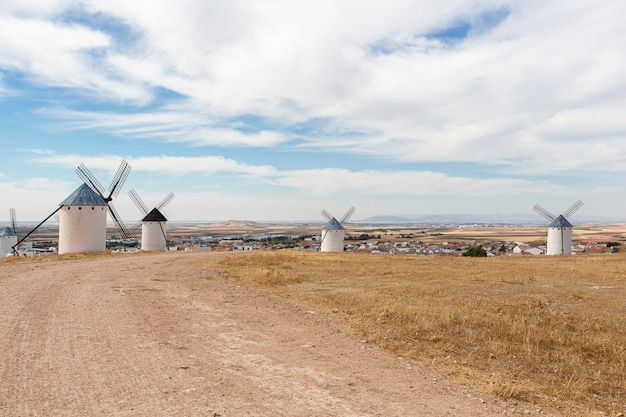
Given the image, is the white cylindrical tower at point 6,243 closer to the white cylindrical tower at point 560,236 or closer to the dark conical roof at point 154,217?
the dark conical roof at point 154,217

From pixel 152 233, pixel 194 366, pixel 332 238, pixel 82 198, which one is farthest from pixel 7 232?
pixel 194 366

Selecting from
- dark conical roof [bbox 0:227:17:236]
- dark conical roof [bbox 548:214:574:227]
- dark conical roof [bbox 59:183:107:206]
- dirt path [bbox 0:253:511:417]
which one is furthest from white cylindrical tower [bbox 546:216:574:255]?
dark conical roof [bbox 0:227:17:236]

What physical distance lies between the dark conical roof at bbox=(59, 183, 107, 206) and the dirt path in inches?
962

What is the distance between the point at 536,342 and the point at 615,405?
3.11m

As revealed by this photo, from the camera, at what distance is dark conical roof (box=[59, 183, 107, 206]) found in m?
35.2

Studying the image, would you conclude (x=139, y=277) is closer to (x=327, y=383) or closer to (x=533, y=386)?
(x=327, y=383)

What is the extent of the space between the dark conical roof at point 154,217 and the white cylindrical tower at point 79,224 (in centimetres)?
1135

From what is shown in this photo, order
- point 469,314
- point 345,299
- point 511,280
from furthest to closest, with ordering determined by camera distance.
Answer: point 511,280 < point 345,299 < point 469,314

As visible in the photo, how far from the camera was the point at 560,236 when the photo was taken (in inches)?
2355

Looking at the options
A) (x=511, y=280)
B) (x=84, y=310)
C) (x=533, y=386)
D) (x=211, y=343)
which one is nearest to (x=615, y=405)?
(x=533, y=386)

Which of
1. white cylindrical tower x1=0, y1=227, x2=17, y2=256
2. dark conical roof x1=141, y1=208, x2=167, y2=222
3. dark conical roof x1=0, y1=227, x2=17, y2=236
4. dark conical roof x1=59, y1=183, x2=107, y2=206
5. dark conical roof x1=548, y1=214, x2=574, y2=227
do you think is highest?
dark conical roof x1=59, y1=183, x2=107, y2=206

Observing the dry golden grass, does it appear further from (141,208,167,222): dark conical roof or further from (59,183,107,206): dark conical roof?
(141,208,167,222): dark conical roof

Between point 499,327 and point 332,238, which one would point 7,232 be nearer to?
point 332,238

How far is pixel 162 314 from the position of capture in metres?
11.4
